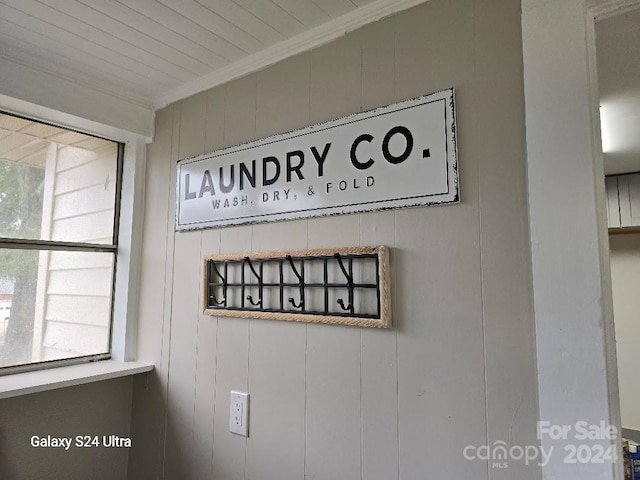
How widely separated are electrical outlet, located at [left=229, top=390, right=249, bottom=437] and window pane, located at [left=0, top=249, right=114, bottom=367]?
69cm

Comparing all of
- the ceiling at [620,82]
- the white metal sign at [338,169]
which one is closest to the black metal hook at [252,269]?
the white metal sign at [338,169]

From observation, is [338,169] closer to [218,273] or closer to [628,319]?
[218,273]

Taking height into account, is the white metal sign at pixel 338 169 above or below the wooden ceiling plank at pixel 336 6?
below

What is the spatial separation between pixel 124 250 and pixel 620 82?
1.90 m

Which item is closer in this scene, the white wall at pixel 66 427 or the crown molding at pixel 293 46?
the crown molding at pixel 293 46

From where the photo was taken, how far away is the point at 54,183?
1.57 metres


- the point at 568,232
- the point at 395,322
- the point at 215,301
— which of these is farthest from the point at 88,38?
the point at 568,232

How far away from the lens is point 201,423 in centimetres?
137

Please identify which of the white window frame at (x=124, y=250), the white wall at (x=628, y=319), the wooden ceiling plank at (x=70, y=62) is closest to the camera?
the wooden ceiling plank at (x=70, y=62)

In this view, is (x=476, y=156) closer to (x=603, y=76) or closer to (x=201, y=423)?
(x=603, y=76)

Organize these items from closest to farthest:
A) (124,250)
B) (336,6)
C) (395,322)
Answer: (395,322), (336,6), (124,250)

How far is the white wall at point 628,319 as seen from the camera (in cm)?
263

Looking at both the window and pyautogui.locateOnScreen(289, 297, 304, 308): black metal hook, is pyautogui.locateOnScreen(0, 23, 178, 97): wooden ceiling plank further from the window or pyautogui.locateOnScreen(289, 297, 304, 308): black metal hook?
pyautogui.locateOnScreen(289, 297, 304, 308): black metal hook

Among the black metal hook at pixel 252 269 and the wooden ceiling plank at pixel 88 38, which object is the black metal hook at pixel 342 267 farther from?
the wooden ceiling plank at pixel 88 38
